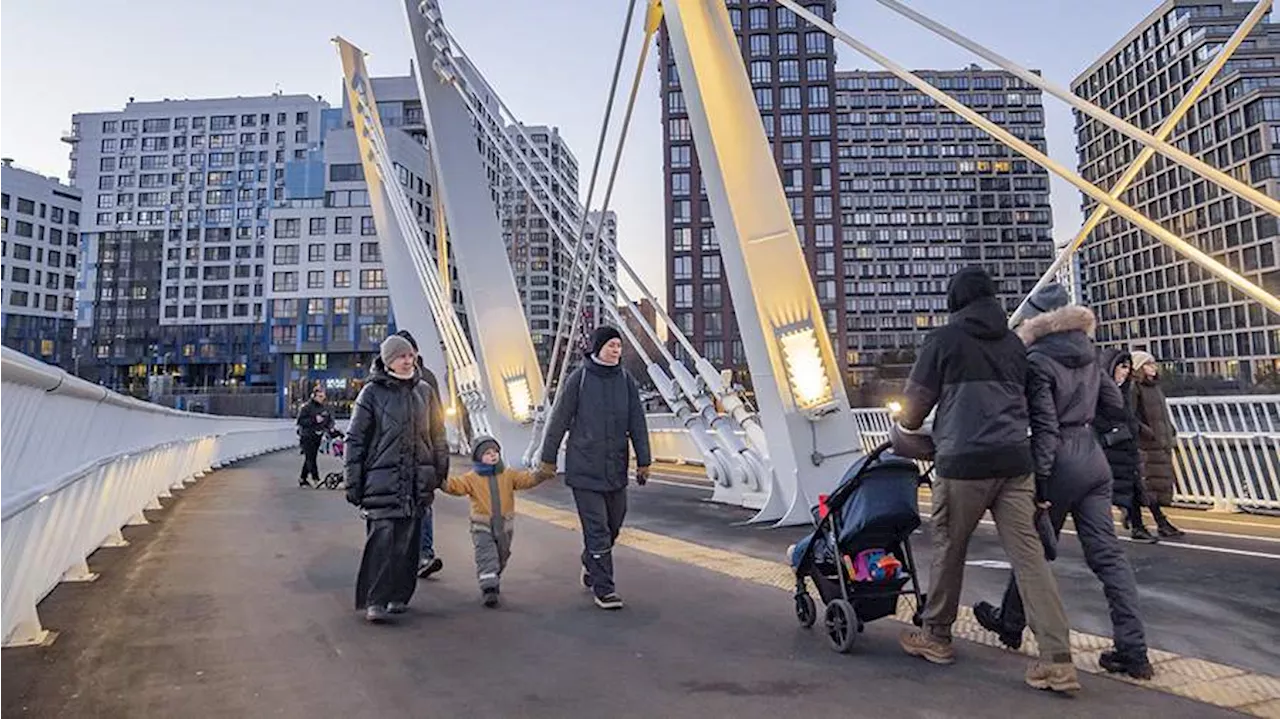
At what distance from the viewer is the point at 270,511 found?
11445mm

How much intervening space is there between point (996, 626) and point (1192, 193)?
100.0 m

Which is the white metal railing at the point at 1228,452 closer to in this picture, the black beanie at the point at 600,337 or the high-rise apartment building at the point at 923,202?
the black beanie at the point at 600,337

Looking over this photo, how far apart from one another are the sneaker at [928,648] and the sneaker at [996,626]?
0.32 metres

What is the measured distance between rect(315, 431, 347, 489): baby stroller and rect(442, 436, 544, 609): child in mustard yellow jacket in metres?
4.79

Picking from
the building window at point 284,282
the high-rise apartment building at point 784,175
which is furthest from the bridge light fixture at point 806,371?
the building window at point 284,282

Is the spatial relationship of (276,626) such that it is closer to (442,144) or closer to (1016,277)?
(442,144)

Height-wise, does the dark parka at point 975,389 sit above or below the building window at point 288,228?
below

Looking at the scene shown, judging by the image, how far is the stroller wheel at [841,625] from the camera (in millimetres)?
4168

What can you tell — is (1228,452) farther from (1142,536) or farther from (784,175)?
(784,175)

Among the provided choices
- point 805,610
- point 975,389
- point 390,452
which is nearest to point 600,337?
point 390,452

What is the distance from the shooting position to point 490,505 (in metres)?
5.93

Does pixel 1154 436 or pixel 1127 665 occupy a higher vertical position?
pixel 1154 436

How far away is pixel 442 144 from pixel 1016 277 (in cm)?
13115

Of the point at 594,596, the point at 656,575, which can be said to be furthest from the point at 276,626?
the point at 656,575
